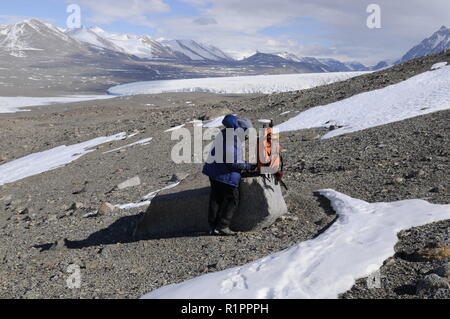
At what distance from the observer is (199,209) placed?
8.48 meters

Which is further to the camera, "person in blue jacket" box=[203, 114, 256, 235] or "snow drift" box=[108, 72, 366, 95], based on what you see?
"snow drift" box=[108, 72, 366, 95]

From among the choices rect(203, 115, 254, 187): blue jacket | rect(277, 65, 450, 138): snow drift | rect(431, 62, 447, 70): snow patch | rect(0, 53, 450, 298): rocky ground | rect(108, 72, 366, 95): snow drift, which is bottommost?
rect(0, 53, 450, 298): rocky ground

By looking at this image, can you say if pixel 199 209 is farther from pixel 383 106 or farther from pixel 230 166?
pixel 383 106

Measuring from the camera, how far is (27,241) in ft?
33.4

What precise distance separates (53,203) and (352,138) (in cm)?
936

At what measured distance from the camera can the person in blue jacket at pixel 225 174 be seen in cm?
714

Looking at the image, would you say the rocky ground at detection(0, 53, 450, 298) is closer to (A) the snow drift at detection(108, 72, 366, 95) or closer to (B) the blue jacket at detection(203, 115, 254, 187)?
(B) the blue jacket at detection(203, 115, 254, 187)

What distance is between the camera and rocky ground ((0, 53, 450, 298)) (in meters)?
6.24

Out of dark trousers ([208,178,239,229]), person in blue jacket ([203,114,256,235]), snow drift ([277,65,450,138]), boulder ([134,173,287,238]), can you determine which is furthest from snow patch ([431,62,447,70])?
dark trousers ([208,178,239,229])

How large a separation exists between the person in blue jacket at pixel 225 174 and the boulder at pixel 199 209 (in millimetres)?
308

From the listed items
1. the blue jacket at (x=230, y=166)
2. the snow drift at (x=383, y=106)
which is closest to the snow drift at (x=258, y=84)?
the snow drift at (x=383, y=106)

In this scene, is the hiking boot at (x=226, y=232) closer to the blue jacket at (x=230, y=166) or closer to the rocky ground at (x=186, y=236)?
the rocky ground at (x=186, y=236)
